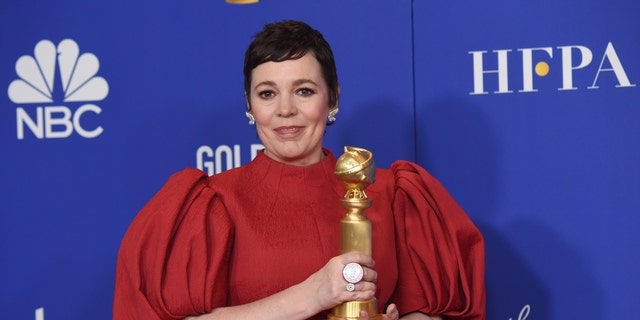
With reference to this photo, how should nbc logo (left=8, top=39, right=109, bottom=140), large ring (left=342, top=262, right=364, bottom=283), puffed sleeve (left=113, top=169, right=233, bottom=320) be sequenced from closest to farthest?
large ring (left=342, top=262, right=364, bottom=283) < puffed sleeve (left=113, top=169, right=233, bottom=320) < nbc logo (left=8, top=39, right=109, bottom=140)

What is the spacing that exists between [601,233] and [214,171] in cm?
114

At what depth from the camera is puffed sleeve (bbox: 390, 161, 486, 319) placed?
199 cm

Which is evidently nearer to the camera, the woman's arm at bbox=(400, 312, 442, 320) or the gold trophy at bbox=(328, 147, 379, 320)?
the gold trophy at bbox=(328, 147, 379, 320)

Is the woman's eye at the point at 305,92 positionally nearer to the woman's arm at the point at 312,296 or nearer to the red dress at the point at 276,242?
the red dress at the point at 276,242

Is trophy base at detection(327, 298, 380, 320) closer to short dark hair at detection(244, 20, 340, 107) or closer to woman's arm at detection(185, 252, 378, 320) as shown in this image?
woman's arm at detection(185, 252, 378, 320)

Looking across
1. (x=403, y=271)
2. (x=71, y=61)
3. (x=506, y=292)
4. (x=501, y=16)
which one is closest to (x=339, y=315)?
(x=403, y=271)

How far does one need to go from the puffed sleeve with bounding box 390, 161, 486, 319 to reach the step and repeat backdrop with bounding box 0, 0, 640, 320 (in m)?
0.55

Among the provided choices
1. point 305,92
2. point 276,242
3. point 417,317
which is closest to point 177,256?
point 276,242

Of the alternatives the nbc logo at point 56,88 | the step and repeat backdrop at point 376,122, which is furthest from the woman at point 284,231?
the nbc logo at point 56,88

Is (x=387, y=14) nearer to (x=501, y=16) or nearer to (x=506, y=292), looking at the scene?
(x=501, y=16)

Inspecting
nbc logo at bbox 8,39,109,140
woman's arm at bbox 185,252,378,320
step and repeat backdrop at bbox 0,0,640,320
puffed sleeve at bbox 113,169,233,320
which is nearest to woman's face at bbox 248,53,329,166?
puffed sleeve at bbox 113,169,233,320

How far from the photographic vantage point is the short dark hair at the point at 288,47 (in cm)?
192

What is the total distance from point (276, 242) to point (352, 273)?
0.27m

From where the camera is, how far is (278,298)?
1.78 metres
